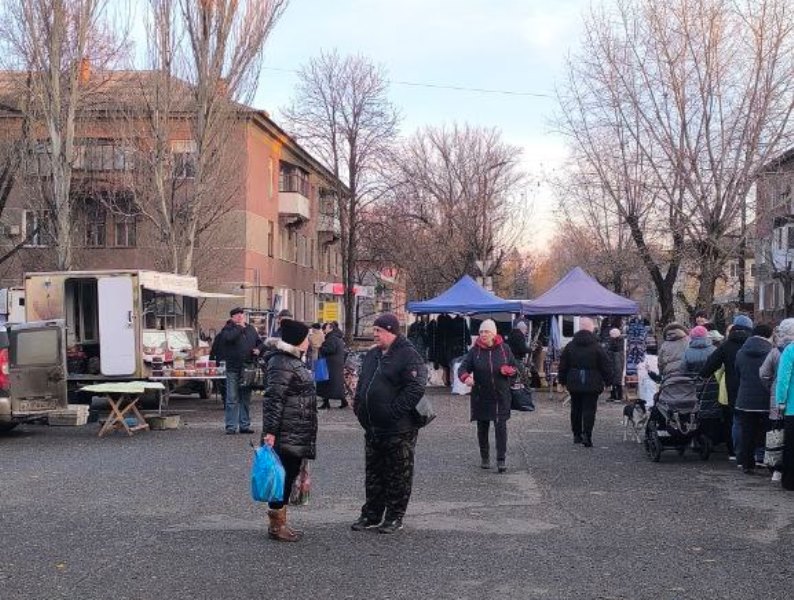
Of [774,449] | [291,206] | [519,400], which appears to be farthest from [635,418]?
[291,206]

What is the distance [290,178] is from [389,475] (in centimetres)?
4560

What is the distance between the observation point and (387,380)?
8.16 m

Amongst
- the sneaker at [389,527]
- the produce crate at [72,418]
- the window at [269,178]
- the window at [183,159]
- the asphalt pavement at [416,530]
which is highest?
the window at [269,178]

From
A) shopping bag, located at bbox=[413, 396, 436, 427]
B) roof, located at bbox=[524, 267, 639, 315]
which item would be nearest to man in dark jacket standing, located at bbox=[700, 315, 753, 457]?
shopping bag, located at bbox=[413, 396, 436, 427]

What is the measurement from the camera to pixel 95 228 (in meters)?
43.6

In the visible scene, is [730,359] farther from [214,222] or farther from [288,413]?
[214,222]

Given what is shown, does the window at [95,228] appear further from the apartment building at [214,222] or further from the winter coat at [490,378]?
the winter coat at [490,378]

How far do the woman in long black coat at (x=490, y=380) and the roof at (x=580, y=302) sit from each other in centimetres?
1252

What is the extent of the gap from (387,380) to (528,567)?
1934mm

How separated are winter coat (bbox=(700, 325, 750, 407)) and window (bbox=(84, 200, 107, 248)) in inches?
1352

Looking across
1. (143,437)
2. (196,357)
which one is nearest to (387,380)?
(143,437)

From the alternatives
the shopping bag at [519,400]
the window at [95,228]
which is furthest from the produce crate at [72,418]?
the window at [95,228]

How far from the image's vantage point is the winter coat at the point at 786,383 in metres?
10.2

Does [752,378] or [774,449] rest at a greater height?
[752,378]
